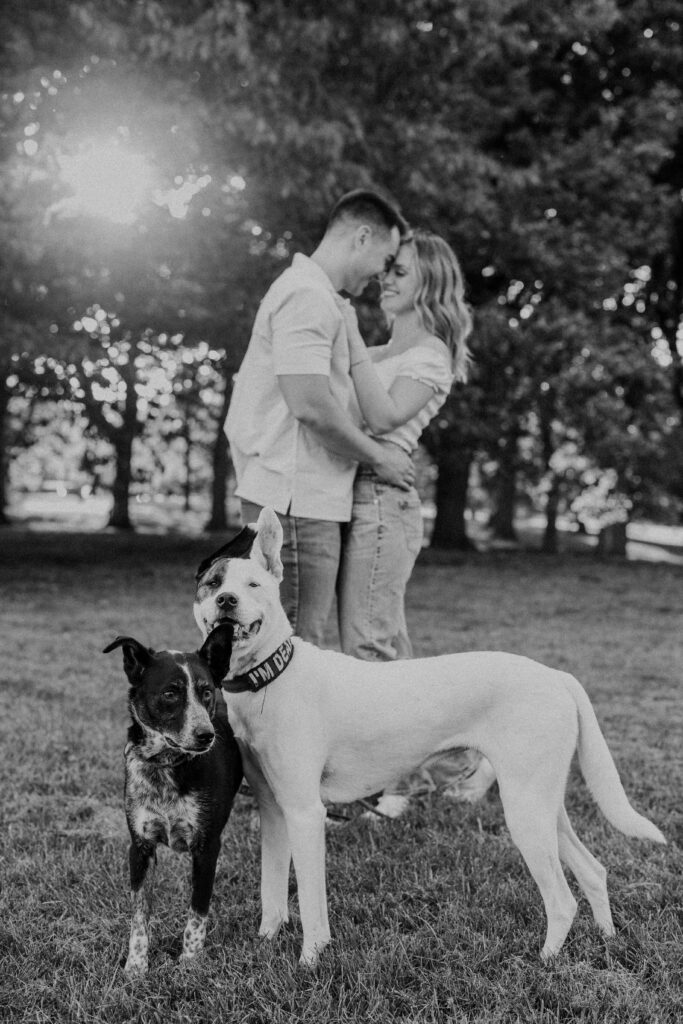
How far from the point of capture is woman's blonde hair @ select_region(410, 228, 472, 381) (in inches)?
167

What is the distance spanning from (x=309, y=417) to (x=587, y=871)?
79.0 inches

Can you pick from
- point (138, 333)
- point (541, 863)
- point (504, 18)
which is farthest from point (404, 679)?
point (504, 18)

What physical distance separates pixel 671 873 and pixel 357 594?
1.76m

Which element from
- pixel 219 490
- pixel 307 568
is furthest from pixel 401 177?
pixel 219 490

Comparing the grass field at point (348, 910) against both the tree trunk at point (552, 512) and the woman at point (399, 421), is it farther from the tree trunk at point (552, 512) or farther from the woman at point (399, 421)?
the tree trunk at point (552, 512)

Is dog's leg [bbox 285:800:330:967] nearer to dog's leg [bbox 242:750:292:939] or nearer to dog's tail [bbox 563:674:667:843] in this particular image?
dog's leg [bbox 242:750:292:939]

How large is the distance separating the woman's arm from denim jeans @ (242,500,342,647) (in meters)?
0.50

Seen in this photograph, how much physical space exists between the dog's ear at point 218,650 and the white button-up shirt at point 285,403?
1.00 m

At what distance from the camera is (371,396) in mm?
3975

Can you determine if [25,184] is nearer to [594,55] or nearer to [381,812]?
[381,812]

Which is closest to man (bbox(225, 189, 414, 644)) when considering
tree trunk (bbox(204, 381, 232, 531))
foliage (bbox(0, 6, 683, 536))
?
foliage (bbox(0, 6, 683, 536))

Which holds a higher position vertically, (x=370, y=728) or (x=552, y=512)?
(x=370, y=728)

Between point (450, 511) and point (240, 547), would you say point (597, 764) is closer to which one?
point (240, 547)

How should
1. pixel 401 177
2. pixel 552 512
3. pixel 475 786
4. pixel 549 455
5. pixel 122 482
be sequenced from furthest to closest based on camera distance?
pixel 122 482 → pixel 552 512 → pixel 549 455 → pixel 401 177 → pixel 475 786
